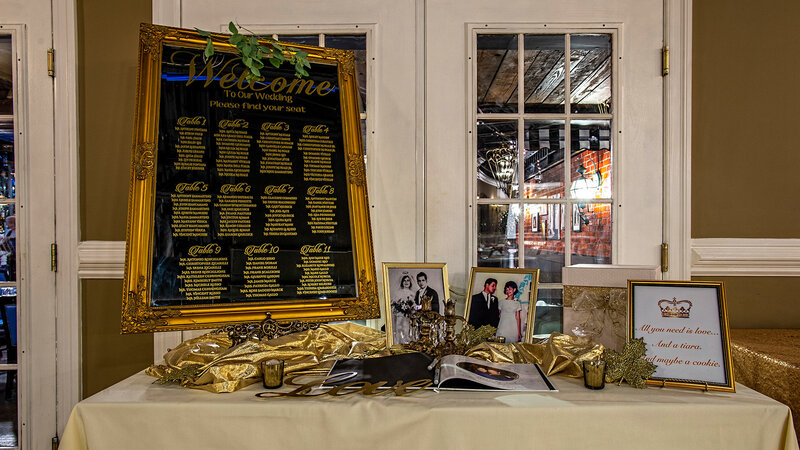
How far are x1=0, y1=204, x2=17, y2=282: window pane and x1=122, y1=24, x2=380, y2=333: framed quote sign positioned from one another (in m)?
1.10

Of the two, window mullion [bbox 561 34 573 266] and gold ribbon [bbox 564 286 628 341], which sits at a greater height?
window mullion [bbox 561 34 573 266]

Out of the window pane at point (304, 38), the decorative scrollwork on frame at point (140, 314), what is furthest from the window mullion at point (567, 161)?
the decorative scrollwork on frame at point (140, 314)

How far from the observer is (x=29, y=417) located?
2053mm

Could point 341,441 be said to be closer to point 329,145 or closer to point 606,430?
point 606,430

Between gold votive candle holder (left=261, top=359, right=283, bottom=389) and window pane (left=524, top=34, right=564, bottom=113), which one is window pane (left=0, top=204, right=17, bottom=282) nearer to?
gold votive candle holder (left=261, top=359, right=283, bottom=389)

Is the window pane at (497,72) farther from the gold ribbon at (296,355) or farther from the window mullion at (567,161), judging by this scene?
the gold ribbon at (296,355)

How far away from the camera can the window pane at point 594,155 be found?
2.08 m

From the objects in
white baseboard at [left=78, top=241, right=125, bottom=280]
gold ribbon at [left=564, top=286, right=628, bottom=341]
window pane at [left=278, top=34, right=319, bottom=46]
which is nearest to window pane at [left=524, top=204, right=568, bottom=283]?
gold ribbon at [left=564, top=286, right=628, bottom=341]

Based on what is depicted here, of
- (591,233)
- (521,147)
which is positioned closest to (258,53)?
(521,147)

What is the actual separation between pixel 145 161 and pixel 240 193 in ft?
1.17

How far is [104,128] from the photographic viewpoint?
2.10 meters

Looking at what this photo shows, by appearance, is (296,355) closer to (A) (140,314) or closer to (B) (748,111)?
(A) (140,314)

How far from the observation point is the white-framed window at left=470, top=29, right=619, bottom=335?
2.08 meters

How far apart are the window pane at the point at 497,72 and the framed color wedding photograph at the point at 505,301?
0.87 metres
